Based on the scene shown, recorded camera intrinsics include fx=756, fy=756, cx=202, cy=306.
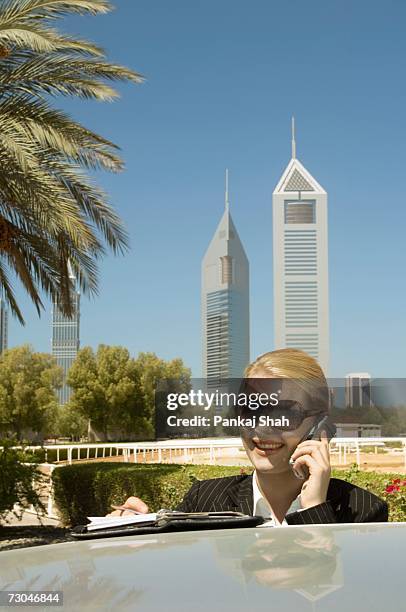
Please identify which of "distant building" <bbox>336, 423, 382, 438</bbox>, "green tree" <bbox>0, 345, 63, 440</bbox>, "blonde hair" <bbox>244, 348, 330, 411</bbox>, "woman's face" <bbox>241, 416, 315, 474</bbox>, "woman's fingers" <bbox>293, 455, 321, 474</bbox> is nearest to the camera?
"woman's fingers" <bbox>293, 455, 321, 474</bbox>

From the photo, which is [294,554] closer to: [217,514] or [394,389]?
[217,514]

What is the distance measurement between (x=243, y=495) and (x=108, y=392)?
175 feet

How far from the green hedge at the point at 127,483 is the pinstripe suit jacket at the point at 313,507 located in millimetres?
6658

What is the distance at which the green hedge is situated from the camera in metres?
10.4

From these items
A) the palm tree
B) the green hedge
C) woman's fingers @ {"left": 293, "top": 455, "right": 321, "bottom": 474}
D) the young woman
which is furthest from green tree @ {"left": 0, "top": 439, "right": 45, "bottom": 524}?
woman's fingers @ {"left": 293, "top": 455, "right": 321, "bottom": 474}

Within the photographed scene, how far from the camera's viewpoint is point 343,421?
395 cm

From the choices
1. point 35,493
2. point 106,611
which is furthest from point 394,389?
point 35,493

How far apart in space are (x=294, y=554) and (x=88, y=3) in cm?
1013

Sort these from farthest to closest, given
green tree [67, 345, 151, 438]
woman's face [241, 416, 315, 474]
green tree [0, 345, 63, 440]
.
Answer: green tree [0, 345, 63, 440] → green tree [67, 345, 151, 438] → woman's face [241, 416, 315, 474]

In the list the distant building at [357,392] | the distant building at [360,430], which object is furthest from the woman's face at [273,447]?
the distant building at [357,392]

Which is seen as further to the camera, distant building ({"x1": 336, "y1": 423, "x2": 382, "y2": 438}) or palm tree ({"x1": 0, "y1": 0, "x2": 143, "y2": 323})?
palm tree ({"x1": 0, "y1": 0, "x2": 143, "y2": 323})

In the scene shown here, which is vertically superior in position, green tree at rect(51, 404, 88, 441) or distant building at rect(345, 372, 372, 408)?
distant building at rect(345, 372, 372, 408)

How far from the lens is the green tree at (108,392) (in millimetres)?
55750

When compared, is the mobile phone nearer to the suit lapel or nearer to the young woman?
the young woman
